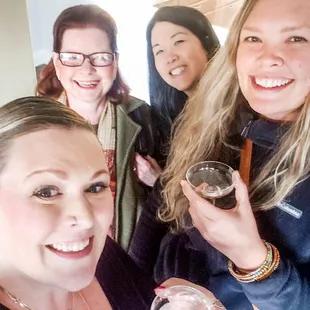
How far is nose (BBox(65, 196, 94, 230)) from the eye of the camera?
634 millimetres

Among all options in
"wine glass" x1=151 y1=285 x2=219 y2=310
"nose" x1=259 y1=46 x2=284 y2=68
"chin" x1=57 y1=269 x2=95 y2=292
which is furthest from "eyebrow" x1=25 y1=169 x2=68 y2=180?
"nose" x1=259 y1=46 x2=284 y2=68

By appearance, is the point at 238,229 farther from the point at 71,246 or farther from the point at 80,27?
the point at 80,27

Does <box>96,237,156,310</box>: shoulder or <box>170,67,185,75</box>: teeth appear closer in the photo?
<box>96,237,156,310</box>: shoulder

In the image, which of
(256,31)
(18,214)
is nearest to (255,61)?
(256,31)

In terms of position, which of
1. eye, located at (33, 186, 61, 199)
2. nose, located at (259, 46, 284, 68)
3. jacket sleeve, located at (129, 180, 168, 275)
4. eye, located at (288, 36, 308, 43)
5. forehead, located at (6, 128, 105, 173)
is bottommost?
jacket sleeve, located at (129, 180, 168, 275)

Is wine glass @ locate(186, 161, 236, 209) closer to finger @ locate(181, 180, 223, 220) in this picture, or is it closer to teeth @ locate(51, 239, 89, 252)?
finger @ locate(181, 180, 223, 220)

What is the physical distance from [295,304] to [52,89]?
487 mm

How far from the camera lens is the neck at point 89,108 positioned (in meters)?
0.86

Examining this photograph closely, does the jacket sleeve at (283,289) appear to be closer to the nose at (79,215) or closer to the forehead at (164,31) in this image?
the nose at (79,215)

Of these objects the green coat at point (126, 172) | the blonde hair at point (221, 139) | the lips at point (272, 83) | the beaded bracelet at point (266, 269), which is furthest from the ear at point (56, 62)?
the beaded bracelet at point (266, 269)

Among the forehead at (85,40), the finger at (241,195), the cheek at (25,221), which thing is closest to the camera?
the cheek at (25,221)

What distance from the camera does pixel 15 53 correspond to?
0.89 meters

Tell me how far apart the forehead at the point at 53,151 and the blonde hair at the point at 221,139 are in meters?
0.26

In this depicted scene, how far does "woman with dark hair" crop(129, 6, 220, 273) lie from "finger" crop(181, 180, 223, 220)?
151 millimetres
